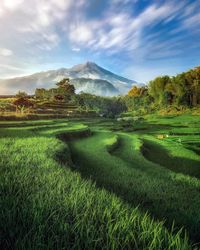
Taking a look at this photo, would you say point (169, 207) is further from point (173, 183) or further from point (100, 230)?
point (100, 230)

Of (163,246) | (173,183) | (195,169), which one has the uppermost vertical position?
(163,246)

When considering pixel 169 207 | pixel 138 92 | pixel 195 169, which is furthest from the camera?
pixel 138 92

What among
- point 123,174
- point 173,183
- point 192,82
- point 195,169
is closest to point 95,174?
point 123,174

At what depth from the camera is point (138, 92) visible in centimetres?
12638

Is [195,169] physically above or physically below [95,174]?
below

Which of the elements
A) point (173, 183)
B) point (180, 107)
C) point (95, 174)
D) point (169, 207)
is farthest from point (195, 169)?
point (180, 107)

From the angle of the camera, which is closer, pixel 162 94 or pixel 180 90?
pixel 180 90

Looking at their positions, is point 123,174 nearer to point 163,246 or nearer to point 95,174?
point 95,174

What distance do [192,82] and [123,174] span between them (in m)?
82.6

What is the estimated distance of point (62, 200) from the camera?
4.34 meters

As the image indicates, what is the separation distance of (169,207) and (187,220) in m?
1.03

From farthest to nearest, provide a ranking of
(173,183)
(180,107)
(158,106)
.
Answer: (158,106), (180,107), (173,183)

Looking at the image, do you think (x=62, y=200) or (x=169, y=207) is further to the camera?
(x=169, y=207)

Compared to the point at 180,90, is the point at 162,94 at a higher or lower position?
lower
